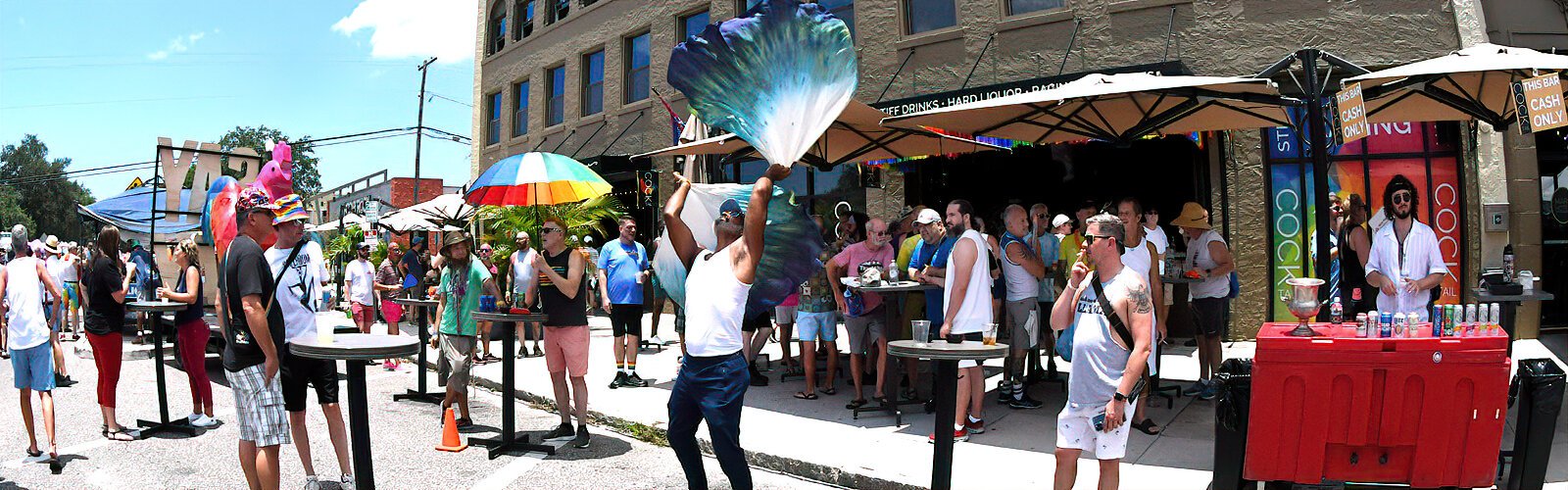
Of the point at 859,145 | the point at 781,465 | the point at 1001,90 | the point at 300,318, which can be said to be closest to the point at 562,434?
the point at 781,465

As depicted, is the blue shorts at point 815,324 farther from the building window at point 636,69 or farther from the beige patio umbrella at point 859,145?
the building window at point 636,69

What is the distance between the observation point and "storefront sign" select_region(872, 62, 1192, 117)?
11.9 m

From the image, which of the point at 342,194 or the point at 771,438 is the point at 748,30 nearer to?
the point at 771,438

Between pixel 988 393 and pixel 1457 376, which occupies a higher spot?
pixel 1457 376

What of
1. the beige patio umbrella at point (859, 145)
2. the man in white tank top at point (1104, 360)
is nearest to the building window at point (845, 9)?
the beige patio umbrella at point (859, 145)

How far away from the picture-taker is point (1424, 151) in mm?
11211

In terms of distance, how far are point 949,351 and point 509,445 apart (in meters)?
3.74

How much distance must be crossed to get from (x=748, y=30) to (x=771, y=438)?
12.2 feet

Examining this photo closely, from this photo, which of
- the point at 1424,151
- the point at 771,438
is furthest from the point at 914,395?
the point at 1424,151

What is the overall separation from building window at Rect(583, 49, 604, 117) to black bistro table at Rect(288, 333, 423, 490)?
16.8 m

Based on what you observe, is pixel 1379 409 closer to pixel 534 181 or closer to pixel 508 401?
pixel 508 401

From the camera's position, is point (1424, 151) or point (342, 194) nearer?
point (1424, 151)

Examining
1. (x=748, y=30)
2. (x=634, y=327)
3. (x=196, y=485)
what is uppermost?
(x=748, y=30)

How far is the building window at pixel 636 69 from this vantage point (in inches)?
779
